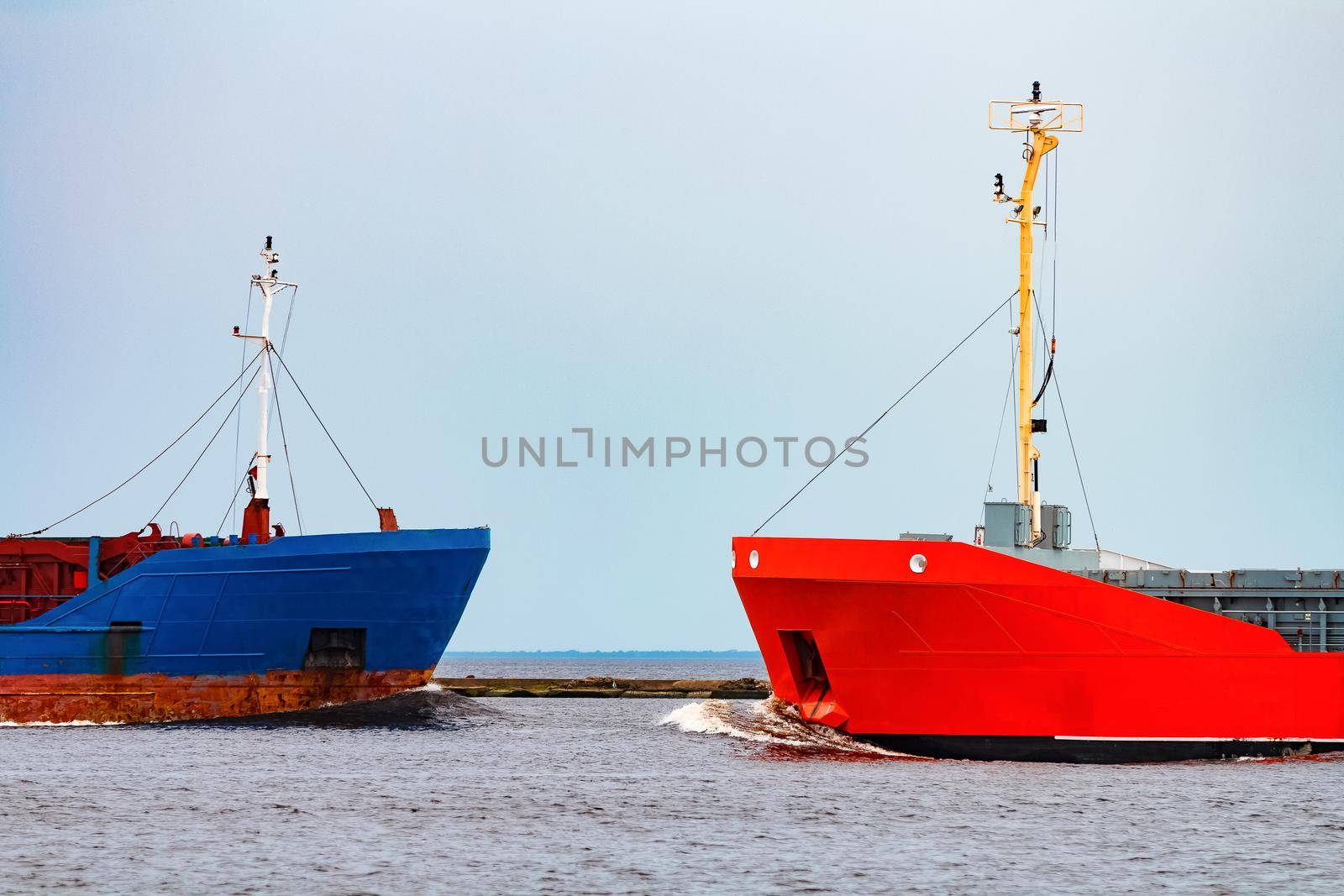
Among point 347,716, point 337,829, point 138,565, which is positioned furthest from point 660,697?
point 337,829

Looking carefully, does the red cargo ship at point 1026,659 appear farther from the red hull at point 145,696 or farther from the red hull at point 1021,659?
the red hull at point 145,696

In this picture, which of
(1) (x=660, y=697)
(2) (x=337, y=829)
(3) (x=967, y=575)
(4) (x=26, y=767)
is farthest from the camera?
(1) (x=660, y=697)

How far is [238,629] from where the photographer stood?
2752 centimetres

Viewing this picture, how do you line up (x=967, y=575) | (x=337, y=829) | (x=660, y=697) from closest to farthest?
1. (x=337, y=829)
2. (x=967, y=575)
3. (x=660, y=697)

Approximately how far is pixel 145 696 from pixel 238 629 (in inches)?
83.8

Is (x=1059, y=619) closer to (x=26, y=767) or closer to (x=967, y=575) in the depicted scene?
(x=967, y=575)

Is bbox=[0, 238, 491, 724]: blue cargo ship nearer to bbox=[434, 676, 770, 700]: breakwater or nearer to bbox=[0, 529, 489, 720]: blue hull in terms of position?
bbox=[0, 529, 489, 720]: blue hull

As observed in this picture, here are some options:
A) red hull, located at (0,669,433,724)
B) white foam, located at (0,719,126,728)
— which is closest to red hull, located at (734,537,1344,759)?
red hull, located at (0,669,433,724)

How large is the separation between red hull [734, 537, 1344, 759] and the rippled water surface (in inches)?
24.0

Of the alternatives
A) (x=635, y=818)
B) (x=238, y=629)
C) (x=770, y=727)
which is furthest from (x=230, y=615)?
(x=635, y=818)

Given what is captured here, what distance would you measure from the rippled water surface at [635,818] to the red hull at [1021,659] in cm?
61

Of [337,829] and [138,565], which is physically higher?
[138,565]

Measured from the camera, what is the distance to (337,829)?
1781 cm

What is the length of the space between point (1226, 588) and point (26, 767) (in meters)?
17.9
